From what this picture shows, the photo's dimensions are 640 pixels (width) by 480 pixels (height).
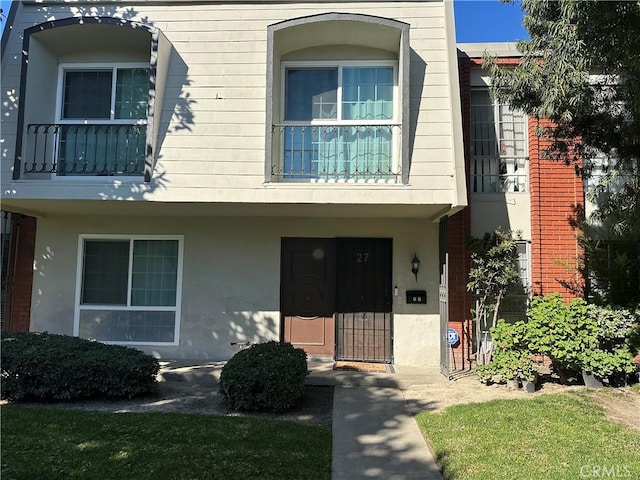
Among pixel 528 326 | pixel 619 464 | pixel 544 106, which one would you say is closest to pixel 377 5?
pixel 544 106

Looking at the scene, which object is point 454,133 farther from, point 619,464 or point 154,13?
point 154,13

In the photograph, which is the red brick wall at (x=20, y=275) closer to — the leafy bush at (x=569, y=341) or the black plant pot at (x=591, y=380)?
the leafy bush at (x=569, y=341)

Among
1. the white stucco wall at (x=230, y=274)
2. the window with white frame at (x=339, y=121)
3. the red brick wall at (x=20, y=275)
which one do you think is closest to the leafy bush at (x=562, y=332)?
the white stucco wall at (x=230, y=274)

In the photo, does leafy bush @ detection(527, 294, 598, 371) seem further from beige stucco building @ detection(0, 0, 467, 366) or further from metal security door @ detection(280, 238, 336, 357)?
metal security door @ detection(280, 238, 336, 357)

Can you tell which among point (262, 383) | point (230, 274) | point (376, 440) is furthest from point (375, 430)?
point (230, 274)

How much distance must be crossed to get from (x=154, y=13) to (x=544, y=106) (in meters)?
6.39

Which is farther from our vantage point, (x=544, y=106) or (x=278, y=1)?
(x=278, y=1)

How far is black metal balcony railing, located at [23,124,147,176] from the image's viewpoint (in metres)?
7.76

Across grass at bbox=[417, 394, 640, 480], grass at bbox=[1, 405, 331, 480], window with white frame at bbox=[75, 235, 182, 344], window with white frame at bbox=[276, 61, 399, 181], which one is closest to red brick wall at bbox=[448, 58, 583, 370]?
window with white frame at bbox=[276, 61, 399, 181]

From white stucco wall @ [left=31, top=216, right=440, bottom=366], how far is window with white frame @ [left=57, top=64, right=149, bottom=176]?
50.9 inches

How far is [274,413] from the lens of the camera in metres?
5.82

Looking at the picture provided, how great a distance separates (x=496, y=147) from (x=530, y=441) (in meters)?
5.68

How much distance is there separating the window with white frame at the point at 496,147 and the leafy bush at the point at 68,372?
6.57m

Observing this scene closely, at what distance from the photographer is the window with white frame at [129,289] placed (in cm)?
879
